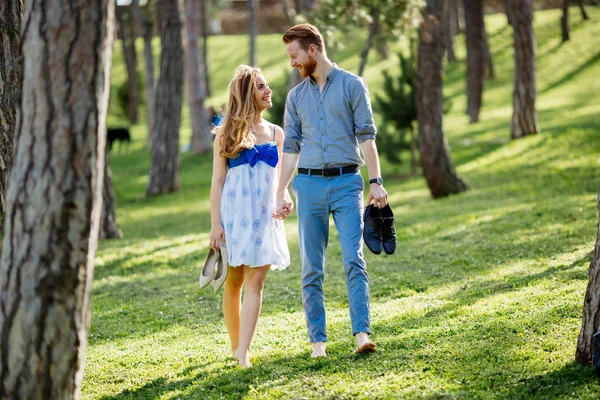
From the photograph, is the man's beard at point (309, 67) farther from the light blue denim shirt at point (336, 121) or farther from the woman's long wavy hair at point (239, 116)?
the woman's long wavy hair at point (239, 116)

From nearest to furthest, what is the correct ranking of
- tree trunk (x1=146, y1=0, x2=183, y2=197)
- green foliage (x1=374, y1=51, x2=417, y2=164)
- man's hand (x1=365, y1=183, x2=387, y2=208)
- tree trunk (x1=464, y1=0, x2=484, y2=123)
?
man's hand (x1=365, y1=183, x2=387, y2=208), green foliage (x1=374, y1=51, x2=417, y2=164), tree trunk (x1=146, y1=0, x2=183, y2=197), tree trunk (x1=464, y1=0, x2=484, y2=123)

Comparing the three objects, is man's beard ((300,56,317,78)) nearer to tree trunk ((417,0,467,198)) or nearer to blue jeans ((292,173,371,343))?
blue jeans ((292,173,371,343))

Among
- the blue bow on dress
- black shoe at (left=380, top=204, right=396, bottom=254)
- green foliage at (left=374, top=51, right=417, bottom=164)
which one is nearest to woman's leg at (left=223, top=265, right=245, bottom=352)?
the blue bow on dress

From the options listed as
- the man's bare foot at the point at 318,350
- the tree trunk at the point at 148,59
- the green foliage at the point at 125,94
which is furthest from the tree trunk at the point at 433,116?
the green foliage at the point at 125,94

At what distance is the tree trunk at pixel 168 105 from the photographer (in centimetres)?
1988

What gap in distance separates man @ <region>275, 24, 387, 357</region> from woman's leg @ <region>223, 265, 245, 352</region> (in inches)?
19.7

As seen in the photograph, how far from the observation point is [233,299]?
5648 mm

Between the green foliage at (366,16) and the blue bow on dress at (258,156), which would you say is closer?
the blue bow on dress at (258,156)

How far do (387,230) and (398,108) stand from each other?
14.3 meters

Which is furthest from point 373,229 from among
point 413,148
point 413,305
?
point 413,148

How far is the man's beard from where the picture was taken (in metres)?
5.32

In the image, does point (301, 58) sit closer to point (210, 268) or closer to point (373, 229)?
point (373, 229)

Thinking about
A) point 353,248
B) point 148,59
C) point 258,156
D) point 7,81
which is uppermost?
point 148,59

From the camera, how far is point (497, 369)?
16.1ft
